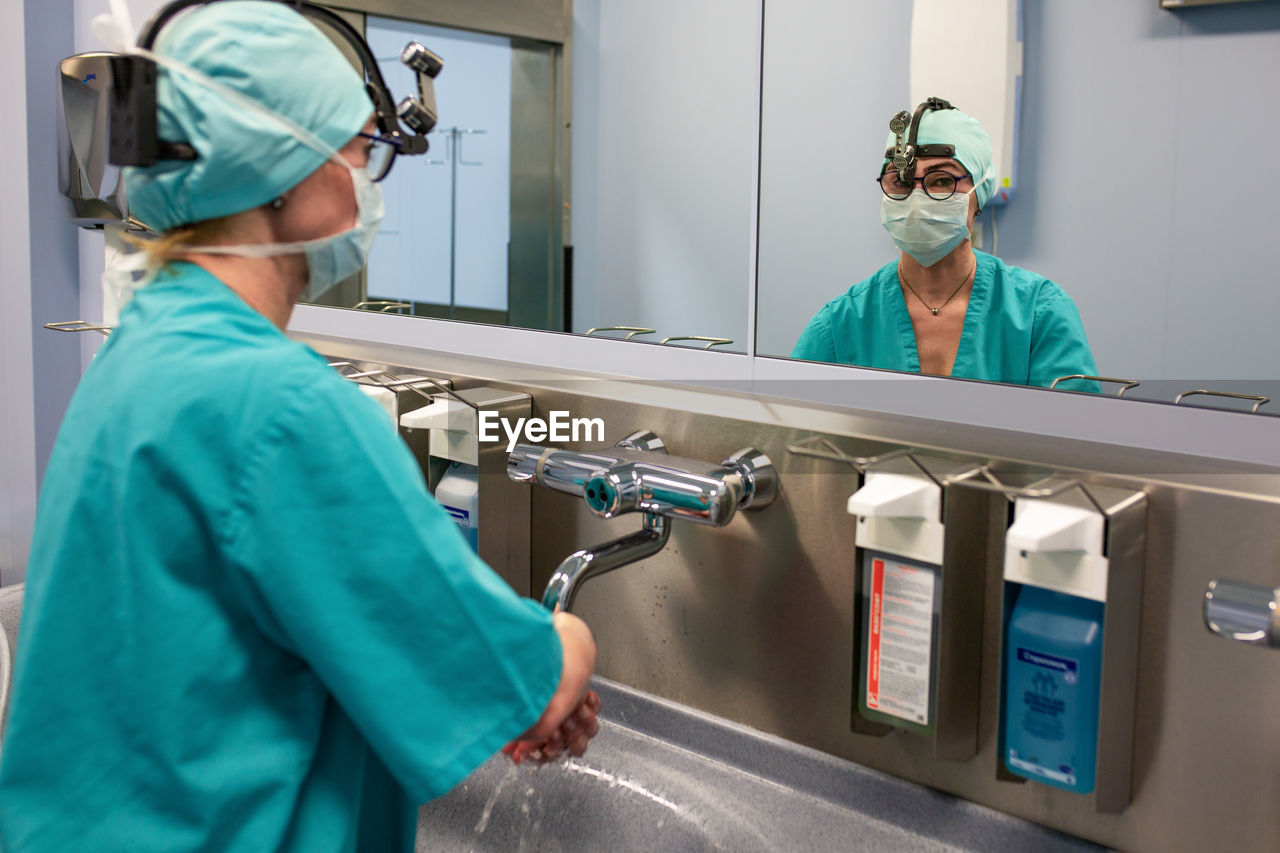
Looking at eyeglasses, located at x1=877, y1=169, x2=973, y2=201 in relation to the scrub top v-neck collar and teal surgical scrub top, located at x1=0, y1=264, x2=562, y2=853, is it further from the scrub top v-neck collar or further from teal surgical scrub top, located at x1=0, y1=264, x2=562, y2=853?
teal surgical scrub top, located at x1=0, y1=264, x2=562, y2=853

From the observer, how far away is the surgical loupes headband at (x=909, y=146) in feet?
2.99

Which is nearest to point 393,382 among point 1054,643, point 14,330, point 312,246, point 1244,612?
point 312,246

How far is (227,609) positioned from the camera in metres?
0.63

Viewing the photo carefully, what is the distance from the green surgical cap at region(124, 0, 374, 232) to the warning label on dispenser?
23.0 inches

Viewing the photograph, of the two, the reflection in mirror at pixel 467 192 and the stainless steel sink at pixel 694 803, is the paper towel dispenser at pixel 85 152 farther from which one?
the stainless steel sink at pixel 694 803

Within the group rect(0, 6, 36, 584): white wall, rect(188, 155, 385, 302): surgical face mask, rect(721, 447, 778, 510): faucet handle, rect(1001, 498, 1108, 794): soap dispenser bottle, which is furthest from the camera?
rect(0, 6, 36, 584): white wall

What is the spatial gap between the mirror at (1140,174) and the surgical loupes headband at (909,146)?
0.01 meters

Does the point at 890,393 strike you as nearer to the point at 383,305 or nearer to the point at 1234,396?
the point at 1234,396

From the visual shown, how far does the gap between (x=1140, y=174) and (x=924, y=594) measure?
14.9 inches

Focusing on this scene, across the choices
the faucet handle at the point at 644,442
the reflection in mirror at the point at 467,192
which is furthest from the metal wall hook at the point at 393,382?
the faucet handle at the point at 644,442

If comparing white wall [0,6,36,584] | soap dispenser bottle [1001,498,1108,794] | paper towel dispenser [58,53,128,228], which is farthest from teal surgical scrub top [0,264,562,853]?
white wall [0,6,36,584]

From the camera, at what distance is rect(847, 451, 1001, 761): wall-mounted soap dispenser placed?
35.5 inches

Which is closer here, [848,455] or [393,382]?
[848,455]

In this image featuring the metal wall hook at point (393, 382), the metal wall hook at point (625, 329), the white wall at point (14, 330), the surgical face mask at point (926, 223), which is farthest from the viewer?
the white wall at point (14, 330)
